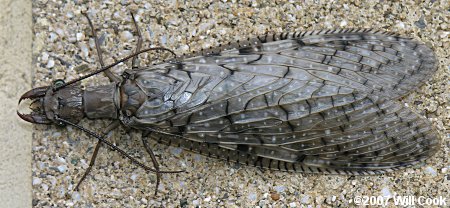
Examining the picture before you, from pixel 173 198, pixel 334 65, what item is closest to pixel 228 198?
pixel 173 198

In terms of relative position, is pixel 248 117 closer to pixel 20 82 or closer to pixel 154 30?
pixel 154 30

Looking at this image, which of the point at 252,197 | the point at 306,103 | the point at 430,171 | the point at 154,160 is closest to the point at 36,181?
the point at 154,160

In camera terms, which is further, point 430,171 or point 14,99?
point 430,171

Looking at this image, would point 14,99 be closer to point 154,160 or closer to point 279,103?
point 154,160

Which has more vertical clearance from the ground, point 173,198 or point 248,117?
point 248,117

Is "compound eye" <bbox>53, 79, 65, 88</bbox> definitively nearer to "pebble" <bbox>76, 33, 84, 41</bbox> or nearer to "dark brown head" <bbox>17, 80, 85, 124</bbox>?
"dark brown head" <bbox>17, 80, 85, 124</bbox>

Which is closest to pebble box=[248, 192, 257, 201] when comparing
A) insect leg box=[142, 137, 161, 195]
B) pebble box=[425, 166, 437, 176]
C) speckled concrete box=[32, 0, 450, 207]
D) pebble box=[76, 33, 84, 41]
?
speckled concrete box=[32, 0, 450, 207]

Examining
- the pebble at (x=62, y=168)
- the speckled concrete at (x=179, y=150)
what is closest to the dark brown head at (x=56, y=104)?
the speckled concrete at (x=179, y=150)

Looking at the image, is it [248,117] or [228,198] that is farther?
[228,198]
